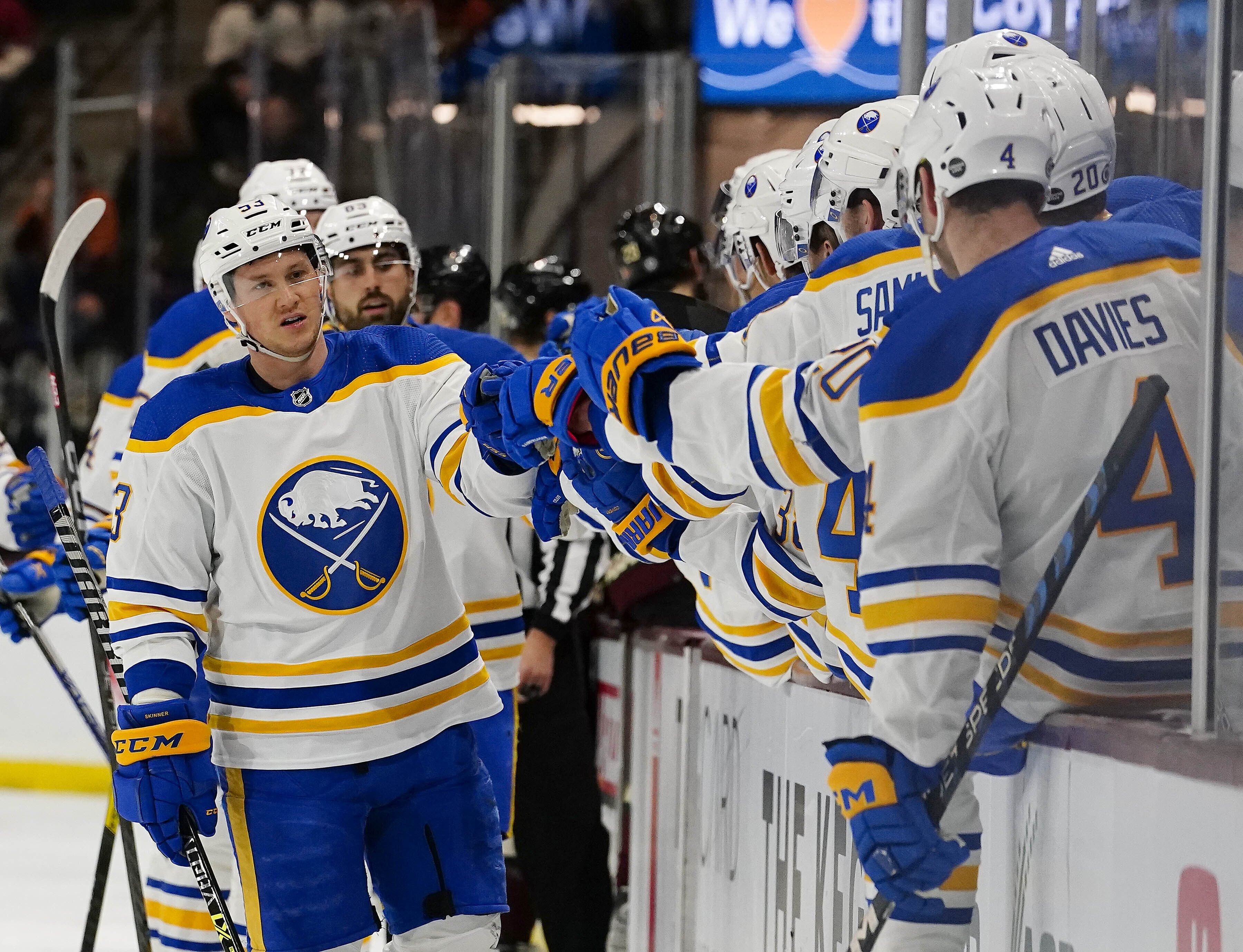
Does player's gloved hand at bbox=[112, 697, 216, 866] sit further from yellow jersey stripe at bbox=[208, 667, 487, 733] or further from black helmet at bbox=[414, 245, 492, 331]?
black helmet at bbox=[414, 245, 492, 331]

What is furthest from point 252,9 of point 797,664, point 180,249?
point 797,664

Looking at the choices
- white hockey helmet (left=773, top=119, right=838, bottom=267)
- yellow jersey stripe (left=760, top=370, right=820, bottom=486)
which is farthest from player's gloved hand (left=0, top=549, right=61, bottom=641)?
yellow jersey stripe (left=760, top=370, right=820, bottom=486)

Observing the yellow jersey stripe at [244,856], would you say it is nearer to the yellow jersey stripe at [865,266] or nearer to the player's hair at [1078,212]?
the yellow jersey stripe at [865,266]

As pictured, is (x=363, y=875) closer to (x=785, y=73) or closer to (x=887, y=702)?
(x=887, y=702)

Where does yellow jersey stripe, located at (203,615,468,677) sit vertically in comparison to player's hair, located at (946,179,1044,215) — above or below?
below

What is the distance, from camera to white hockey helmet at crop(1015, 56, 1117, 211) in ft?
5.10

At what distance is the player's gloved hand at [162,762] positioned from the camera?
6.88 feet

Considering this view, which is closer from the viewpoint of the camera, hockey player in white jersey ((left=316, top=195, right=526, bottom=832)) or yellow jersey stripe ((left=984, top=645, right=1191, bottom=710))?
yellow jersey stripe ((left=984, top=645, right=1191, bottom=710))

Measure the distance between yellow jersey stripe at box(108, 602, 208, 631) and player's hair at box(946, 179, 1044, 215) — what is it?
1175 millimetres

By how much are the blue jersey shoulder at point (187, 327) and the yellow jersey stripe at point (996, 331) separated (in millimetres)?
2027

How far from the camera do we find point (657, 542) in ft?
6.91

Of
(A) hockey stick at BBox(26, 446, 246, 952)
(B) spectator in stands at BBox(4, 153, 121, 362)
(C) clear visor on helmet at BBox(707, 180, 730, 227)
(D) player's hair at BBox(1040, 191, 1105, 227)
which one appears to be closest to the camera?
(D) player's hair at BBox(1040, 191, 1105, 227)

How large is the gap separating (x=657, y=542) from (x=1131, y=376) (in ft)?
2.55

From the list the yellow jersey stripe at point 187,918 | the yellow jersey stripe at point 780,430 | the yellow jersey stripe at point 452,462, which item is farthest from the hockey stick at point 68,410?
the yellow jersey stripe at point 780,430
